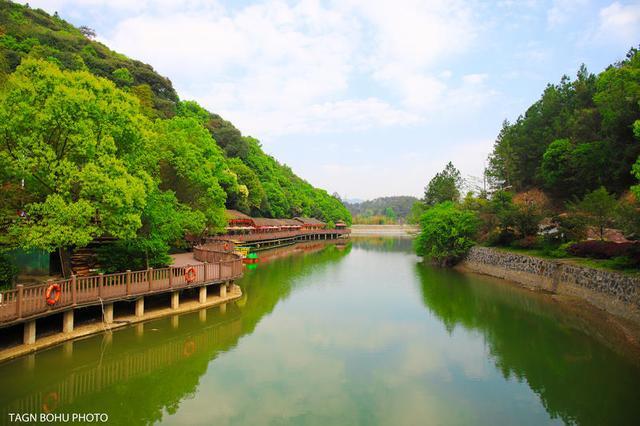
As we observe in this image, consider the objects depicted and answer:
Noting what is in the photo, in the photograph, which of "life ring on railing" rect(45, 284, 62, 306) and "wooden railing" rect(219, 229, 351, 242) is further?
"wooden railing" rect(219, 229, 351, 242)

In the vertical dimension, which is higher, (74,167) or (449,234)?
(74,167)

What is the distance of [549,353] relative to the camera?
572 inches

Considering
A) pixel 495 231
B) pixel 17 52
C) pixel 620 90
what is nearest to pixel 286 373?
pixel 495 231

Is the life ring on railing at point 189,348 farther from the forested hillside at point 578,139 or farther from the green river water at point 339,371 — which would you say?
the forested hillside at point 578,139

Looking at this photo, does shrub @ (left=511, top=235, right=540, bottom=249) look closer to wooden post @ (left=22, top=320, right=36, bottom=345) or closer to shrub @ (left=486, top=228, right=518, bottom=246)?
shrub @ (left=486, top=228, right=518, bottom=246)

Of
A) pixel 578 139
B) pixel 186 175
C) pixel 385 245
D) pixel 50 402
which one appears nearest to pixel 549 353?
pixel 50 402

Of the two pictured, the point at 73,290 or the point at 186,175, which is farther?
the point at 186,175

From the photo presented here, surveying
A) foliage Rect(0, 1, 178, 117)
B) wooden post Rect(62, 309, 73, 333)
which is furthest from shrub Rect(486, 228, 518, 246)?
foliage Rect(0, 1, 178, 117)

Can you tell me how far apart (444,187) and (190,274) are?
46.0 meters

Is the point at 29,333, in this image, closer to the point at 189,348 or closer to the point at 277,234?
the point at 189,348

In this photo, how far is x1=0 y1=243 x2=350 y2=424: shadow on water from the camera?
10.2 m

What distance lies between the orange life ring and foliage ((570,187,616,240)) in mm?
26717

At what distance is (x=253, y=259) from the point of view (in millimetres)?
39625

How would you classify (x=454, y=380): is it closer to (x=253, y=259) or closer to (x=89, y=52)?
(x=253, y=259)
